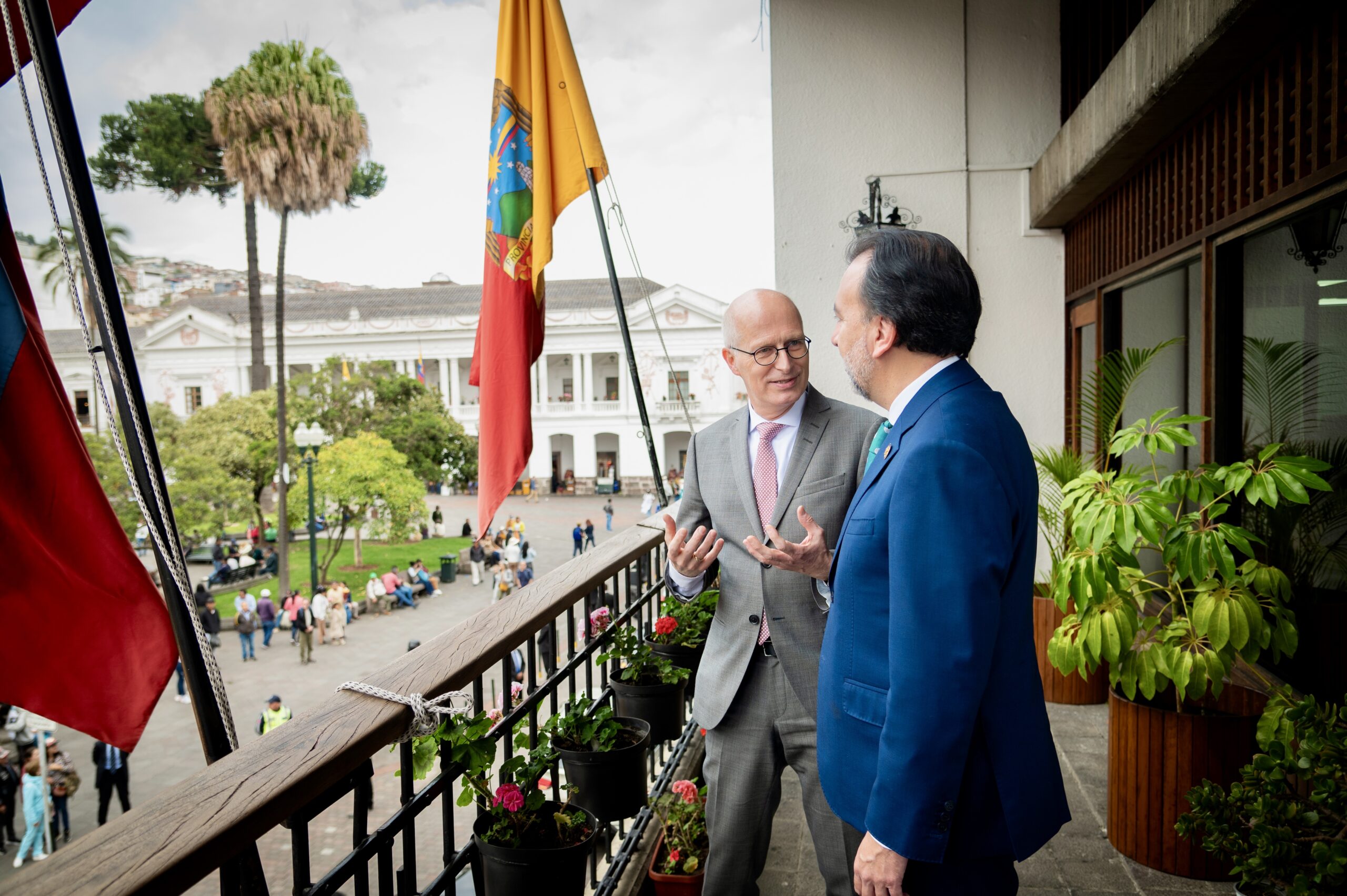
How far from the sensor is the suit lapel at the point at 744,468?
207 centimetres

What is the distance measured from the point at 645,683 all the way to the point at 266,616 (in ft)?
61.2

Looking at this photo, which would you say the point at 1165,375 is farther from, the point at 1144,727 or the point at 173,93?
the point at 173,93

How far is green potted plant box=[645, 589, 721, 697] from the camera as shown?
9.00 feet

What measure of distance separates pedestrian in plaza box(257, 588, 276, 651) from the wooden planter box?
1777 centimetres

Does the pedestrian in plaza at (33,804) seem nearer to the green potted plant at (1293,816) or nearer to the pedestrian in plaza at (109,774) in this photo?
the pedestrian in plaza at (109,774)

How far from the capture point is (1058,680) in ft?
14.0

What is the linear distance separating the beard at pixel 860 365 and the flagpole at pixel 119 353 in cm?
108

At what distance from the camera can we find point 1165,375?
410 cm

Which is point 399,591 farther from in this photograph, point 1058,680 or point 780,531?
point 780,531

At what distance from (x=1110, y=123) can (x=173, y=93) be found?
39069 millimetres

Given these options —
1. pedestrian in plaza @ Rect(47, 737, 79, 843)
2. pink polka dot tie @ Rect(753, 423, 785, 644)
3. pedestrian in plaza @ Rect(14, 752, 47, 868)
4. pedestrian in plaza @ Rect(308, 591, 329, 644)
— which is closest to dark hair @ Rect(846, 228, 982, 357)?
pink polka dot tie @ Rect(753, 423, 785, 644)

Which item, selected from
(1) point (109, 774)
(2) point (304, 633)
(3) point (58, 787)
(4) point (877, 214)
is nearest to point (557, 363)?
(2) point (304, 633)

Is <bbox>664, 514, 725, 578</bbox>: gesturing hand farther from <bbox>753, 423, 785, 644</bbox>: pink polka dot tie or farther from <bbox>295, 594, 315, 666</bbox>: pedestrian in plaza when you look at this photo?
<bbox>295, 594, 315, 666</bbox>: pedestrian in plaza

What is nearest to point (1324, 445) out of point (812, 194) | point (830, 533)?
point (830, 533)
